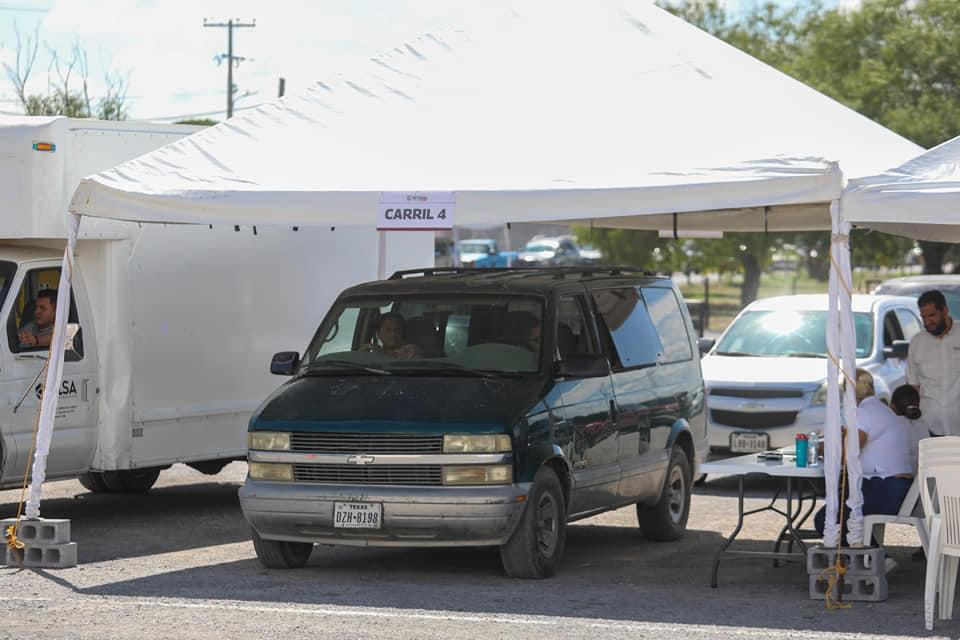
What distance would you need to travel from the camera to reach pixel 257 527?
1045 centimetres

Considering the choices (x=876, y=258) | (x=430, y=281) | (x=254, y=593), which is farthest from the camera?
(x=876, y=258)

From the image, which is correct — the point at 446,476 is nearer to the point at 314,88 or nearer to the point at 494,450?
the point at 494,450

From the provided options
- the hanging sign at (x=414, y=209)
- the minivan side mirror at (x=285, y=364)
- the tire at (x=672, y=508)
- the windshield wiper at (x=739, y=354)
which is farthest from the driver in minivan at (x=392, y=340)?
the windshield wiper at (x=739, y=354)

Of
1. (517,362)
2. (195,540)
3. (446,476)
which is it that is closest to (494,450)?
(446,476)

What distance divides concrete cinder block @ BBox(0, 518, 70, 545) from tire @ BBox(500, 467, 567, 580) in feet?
9.50

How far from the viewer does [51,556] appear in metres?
11.0

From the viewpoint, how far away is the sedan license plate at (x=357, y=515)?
1002 centimetres

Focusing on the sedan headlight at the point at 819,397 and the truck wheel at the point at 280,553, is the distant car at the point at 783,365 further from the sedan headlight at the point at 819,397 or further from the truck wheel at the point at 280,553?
the truck wheel at the point at 280,553

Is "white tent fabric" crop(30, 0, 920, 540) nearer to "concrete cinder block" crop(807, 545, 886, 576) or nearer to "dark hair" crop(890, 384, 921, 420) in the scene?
"concrete cinder block" crop(807, 545, 886, 576)

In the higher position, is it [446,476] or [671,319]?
[671,319]

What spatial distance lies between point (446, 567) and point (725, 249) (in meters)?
37.6

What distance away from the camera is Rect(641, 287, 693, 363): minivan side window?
12.7 meters

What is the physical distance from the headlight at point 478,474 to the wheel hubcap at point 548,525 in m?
0.47

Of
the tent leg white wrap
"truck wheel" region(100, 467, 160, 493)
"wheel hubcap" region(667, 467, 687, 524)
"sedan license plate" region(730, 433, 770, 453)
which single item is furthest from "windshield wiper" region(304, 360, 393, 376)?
"sedan license plate" region(730, 433, 770, 453)
